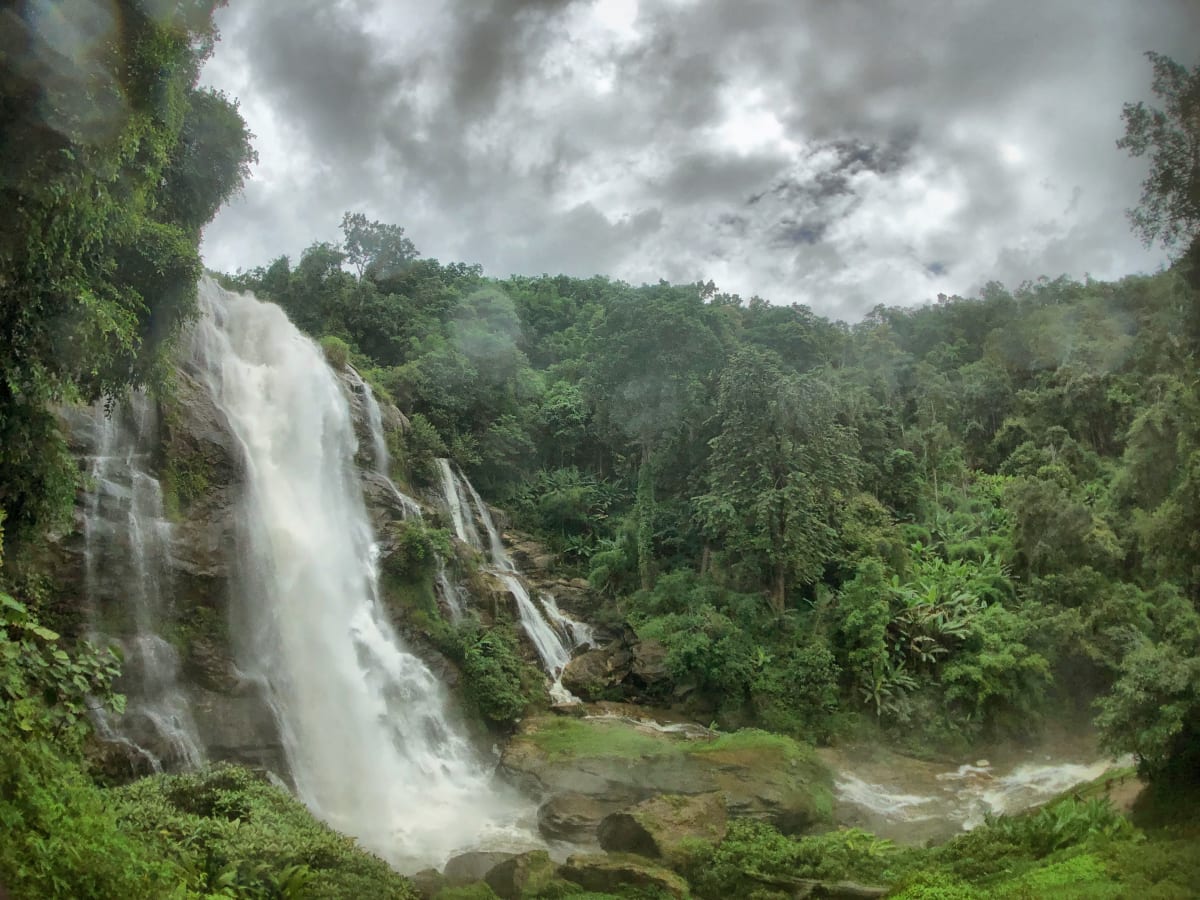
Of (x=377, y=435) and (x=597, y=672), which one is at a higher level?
(x=377, y=435)

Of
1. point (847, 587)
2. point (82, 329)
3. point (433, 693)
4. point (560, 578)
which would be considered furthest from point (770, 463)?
point (82, 329)

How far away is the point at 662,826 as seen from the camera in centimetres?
1032

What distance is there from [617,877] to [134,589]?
28.4ft

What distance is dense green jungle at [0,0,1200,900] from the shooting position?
6.46 metres

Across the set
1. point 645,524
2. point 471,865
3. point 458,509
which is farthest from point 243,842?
point 645,524

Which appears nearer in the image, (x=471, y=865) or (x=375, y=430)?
(x=471, y=865)

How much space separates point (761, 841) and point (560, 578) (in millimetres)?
14836

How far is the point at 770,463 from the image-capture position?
66.8 ft

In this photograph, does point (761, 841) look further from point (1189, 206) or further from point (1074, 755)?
point (1074, 755)

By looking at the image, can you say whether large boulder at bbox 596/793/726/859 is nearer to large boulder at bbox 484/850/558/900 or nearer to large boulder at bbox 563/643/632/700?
large boulder at bbox 484/850/558/900

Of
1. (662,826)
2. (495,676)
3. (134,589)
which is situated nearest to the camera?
(662,826)

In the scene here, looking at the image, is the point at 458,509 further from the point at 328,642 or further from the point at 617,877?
the point at 617,877

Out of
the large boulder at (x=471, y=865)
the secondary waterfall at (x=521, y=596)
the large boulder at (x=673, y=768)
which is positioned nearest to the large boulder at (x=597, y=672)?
the secondary waterfall at (x=521, y=596)

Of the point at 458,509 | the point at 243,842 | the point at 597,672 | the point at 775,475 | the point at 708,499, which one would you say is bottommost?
the point at 243,842
